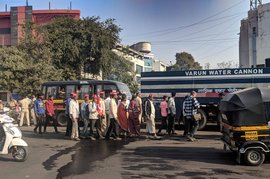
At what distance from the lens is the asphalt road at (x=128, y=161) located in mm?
8248

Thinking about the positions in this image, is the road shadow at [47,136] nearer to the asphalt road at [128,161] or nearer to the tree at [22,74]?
the asphalt road at [128,161]

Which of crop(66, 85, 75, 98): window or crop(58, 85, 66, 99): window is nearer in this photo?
crop(66, 85, 75, 98): window

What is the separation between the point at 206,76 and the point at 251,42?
34052 millimetres

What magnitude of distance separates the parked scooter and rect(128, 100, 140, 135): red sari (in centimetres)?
556

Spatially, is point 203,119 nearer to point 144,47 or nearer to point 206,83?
point 206,83

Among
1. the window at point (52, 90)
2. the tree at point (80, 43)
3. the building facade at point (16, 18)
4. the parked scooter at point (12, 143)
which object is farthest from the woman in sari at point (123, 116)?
the building facade at point (16, 18)

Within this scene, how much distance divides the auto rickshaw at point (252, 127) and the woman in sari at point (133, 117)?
5.70 m

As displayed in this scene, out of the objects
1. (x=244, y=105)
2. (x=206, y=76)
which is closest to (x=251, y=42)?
(x=206, y=76)

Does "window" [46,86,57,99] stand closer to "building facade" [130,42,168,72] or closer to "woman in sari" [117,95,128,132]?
"woman in sari" [117,95,128,132]

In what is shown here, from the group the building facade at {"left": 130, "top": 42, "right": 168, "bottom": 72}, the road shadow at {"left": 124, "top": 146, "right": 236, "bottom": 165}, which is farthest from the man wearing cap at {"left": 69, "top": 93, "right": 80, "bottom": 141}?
the building facade at {"left": 130, "top": 42, "right": 168, "bottom": 72}

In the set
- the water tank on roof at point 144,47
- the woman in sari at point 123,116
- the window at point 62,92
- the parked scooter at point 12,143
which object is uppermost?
the water tank on roof at point 144,47

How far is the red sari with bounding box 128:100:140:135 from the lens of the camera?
14602 millimetres

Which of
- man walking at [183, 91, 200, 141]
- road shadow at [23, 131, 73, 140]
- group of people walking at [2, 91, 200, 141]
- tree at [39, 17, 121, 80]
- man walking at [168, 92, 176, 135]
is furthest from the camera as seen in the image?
tree at [39, 17, 121, 80]

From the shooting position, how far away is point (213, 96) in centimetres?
1700
